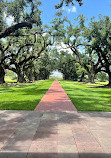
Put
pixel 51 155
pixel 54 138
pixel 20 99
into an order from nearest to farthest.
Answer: pixel 51 155, pixel 54 138, pixel 20 99

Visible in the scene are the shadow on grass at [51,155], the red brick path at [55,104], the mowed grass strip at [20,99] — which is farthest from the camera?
the mowed grass strip at [20,99]

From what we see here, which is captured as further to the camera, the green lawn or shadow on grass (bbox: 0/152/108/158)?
the green lawn

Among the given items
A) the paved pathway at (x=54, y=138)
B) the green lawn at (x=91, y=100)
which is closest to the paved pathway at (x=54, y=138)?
the paved pathway at (x=54, y=138)

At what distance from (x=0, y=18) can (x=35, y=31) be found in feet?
26.5

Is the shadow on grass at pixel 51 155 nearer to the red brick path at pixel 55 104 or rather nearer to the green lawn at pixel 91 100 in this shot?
the red brick path at pixel 55 104

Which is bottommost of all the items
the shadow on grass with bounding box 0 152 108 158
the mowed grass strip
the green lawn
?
the green lawn

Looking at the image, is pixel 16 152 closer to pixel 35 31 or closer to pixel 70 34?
pixel 35 31

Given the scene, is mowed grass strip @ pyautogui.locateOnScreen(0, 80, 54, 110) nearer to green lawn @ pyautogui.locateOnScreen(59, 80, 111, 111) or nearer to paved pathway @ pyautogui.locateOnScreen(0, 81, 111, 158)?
paved pathway @ pyautogui.locateOnScreen(0, 81, 111, 158)

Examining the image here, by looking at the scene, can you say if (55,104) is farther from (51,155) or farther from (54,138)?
(51,155)

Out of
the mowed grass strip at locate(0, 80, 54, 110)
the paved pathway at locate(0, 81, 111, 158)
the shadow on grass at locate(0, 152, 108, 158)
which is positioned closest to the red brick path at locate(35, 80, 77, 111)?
the mowed grass strip at locate(0, 80, 54, 110)

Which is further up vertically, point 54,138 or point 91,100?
point 54,138

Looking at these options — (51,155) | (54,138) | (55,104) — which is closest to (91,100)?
(55,104)

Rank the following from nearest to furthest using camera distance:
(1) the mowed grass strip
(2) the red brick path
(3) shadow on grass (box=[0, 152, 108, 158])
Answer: (3) shadow on grass (box=[0, 152, 108, 158])
(2) the red brick path
(1) the mowed grass strip

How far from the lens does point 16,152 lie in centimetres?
312
